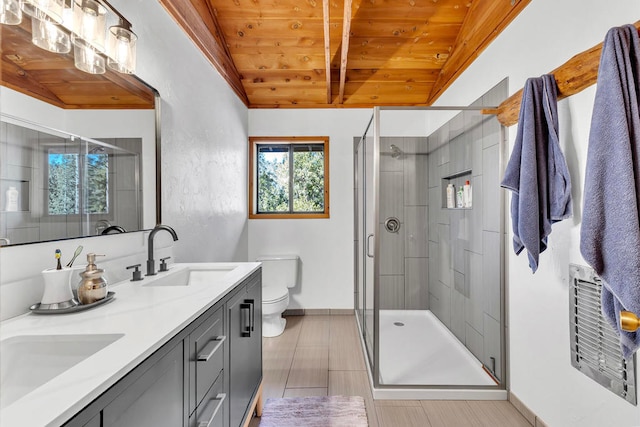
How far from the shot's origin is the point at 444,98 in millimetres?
2889

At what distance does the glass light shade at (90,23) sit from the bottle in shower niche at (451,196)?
→ 2.42 metres

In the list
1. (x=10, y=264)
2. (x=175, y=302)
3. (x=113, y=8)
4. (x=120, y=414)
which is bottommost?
(x=120, y=414)

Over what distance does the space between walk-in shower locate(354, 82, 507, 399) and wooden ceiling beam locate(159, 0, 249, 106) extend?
1358 mm

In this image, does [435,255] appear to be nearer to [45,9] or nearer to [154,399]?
[154,399]

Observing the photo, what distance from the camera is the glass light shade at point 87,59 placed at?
1.04 m

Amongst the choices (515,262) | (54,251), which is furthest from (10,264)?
(515,262)

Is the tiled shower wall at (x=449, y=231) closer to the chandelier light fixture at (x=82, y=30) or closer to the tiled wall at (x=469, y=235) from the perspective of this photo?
the tiled wall at (x=469, y=235)

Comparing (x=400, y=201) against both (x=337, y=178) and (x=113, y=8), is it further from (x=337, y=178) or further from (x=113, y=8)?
(x=113, y=8)

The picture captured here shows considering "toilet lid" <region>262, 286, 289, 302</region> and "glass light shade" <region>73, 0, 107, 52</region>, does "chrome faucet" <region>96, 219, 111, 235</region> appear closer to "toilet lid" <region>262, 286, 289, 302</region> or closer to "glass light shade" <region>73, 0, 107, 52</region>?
"glass light shade" <region>73, 0, 107, 52</region>

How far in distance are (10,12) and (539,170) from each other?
2.04 m

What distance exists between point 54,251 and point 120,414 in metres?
0.71

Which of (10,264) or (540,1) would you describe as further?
(540,1)

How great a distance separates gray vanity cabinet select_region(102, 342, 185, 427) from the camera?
57 cm

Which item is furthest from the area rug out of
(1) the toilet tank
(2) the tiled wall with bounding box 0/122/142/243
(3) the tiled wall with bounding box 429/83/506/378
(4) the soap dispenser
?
(2) the tiled wall with bounding box 0/122/142/243
